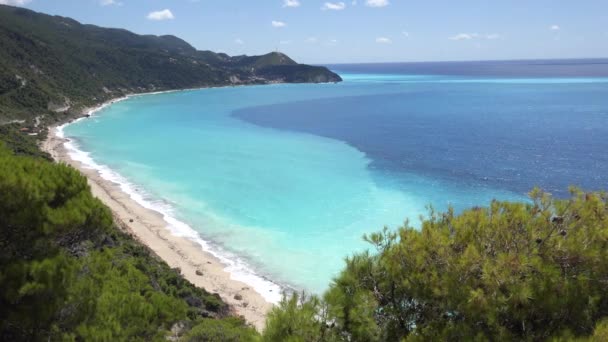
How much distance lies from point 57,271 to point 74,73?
342ft

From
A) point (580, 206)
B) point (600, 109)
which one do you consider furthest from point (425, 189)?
point (600, 109)

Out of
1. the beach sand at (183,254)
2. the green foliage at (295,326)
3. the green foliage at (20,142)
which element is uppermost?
the green foliage at (295,326)

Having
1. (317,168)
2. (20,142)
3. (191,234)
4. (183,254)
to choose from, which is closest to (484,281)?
(183,254)

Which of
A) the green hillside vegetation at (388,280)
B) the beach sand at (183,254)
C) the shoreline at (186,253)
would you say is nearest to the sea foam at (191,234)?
the shoreline at (186,253)

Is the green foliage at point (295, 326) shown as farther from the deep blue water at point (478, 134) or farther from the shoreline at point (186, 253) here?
the deep blue water at point (478, 134)

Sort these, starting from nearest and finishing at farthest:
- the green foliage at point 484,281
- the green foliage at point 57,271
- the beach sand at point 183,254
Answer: the green foliage at point 484,281 → the green foliage at point 57,271 → the beach sand at point 183,254

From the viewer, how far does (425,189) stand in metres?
33.9

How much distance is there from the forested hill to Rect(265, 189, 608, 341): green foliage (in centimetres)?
6193

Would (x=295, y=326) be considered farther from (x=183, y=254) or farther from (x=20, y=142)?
(x=20, y=142)

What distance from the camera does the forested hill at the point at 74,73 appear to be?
68.3 meters

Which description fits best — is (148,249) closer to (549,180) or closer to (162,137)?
(549,180)

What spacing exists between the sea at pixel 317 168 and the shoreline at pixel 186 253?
507mm

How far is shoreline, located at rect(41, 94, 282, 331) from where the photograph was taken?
1839 cm

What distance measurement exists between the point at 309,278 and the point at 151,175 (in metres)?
23.4
